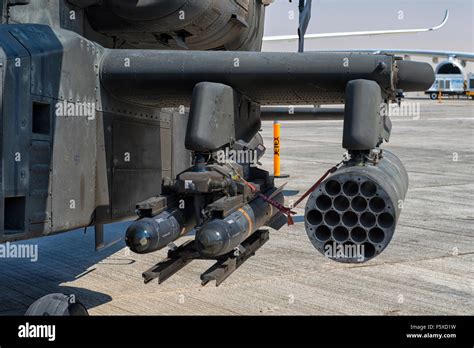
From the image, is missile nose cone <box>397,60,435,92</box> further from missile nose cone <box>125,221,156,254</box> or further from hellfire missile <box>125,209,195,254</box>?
missile nose cone <box>125,221,156,254</box>

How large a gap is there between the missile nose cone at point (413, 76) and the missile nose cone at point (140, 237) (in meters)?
2.89

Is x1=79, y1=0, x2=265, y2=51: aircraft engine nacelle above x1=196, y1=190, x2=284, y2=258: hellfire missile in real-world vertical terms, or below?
above

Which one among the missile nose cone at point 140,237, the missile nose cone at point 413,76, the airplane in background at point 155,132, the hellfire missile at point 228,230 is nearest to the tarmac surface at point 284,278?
the airplane in background at point 155,132

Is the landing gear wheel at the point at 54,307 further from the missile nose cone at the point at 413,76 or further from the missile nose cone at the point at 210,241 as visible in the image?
the missile nose cone at the point at 413,76

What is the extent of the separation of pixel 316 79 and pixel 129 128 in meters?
2.24

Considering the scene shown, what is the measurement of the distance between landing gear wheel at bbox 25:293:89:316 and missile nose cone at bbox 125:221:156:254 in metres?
0.86

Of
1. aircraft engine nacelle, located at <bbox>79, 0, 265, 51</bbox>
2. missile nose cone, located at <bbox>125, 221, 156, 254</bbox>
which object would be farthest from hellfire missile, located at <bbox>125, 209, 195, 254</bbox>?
aircraft engine nacelle, located at <bbox>79, 0, 265, 51</bbox>

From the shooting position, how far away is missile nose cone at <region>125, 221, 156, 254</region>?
6.54 m

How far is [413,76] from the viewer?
7.39 m

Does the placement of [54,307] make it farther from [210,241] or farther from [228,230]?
[228,230]

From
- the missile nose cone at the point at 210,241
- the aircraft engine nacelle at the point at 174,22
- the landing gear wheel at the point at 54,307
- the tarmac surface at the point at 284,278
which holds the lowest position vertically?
the tarmac surface at the point at 284,278

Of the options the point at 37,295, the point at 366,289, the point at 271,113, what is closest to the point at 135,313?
the point at 37,295

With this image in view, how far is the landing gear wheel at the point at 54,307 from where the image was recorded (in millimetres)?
6660
